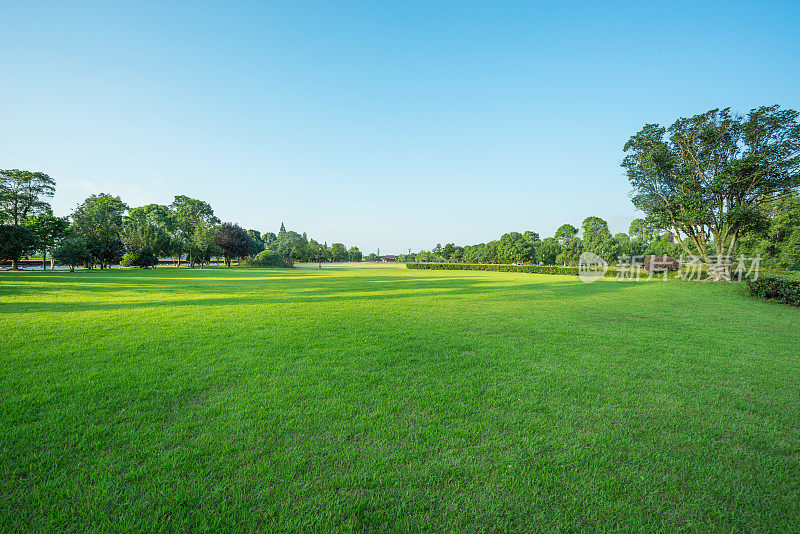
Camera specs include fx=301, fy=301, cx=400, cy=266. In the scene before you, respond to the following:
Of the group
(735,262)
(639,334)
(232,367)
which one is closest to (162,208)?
(232,367)

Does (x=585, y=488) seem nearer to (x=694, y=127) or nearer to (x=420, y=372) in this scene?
(x=420, y=372)

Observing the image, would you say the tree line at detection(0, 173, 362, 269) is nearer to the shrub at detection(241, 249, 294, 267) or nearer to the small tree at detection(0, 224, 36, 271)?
the small tree at detection(0, 224, 36, 271)

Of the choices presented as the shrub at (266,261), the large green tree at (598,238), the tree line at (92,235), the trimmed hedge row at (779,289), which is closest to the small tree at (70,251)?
the tree line at (92,235)

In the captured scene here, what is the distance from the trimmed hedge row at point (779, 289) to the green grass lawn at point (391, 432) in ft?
33.5

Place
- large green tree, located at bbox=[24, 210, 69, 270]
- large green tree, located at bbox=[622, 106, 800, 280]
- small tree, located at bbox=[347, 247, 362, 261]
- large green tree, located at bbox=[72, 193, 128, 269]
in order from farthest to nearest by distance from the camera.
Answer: small tree, located at bbox=[347, 247, 362, 261] < large green tree, located at bbox=[72, 193, 128, 269] < large green tree, located at bbox=[24, 210, 69, 270] < large green tree, located at bbox=[622, 106, 800, 280]

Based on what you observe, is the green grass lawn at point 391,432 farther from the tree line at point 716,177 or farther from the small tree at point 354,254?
the small tree at point 354,254

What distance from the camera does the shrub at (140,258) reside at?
114ft

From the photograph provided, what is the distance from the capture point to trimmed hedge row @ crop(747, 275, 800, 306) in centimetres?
1261

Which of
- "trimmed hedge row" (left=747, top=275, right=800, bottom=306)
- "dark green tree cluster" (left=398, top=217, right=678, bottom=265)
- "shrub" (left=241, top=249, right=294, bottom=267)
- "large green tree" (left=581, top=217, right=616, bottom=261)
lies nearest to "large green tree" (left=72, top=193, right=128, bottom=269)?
"shrub" (left=241, top=249, right=294, bottom=267)

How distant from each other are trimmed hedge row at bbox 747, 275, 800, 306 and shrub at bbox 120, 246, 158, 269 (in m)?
51.4

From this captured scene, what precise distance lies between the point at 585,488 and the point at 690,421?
6.87 feet

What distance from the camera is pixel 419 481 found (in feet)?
7.70

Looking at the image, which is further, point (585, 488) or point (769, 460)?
point (769, 460)

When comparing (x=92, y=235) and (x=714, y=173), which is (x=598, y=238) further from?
(x=92, y=235)
